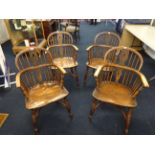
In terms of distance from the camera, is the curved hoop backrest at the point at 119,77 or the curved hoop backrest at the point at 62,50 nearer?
the curved hoop backrest at the point at 119,77

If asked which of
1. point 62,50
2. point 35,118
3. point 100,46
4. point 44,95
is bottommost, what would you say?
point 35,118

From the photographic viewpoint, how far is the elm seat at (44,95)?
126cm

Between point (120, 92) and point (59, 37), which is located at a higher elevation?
point (59, 37)

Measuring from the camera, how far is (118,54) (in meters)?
1.61

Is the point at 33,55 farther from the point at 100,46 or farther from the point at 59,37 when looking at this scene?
the point at 100,46

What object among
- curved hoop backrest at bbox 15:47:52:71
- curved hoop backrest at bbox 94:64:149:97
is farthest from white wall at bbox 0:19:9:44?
curved hoop backrest at bbox 94:64:149:97

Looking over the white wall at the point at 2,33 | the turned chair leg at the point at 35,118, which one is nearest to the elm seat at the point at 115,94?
the turned chair leg at the point at 35,118

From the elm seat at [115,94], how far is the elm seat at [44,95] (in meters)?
0.35

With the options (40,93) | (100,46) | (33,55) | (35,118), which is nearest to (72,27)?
(100,46)

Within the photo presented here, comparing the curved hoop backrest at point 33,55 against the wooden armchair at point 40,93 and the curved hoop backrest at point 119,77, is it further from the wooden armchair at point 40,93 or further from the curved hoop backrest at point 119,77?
the curved hoop backrest at point 119,77

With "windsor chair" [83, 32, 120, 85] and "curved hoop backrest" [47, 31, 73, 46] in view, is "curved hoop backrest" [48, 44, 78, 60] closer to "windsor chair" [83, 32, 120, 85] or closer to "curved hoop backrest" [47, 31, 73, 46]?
"curved hoop backrest" [47, 31, 73, 46]

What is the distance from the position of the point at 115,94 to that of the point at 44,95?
745 millimetres

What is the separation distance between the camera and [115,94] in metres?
1.36
